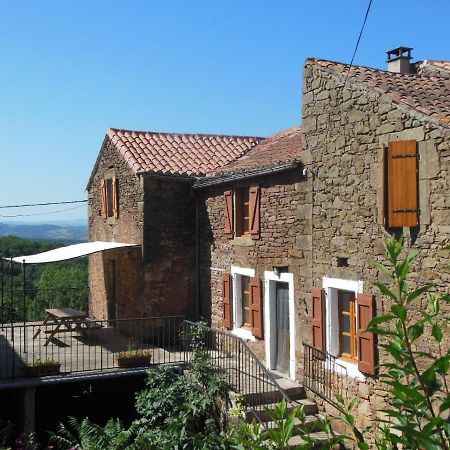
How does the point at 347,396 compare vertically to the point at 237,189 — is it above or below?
below

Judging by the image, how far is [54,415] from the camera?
11.9 meters

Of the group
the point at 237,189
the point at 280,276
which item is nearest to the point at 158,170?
the point at 237,189

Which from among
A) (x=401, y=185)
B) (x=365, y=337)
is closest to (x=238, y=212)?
(x=365, y=337)

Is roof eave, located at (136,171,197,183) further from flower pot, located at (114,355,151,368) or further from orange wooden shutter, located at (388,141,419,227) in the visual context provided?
orange wooden shutter, located at (388,141,419,227)

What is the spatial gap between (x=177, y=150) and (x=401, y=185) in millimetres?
9015

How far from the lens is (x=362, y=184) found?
921cm

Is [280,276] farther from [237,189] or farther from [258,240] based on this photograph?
[237,189]

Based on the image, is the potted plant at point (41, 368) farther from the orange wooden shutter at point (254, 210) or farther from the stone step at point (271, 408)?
the orange wooden shutter at point (254, 210)

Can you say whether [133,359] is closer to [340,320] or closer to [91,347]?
[91,347]

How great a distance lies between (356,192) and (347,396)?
330cm

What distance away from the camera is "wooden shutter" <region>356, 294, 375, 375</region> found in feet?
28.8

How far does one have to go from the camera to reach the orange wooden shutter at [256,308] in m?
12.1

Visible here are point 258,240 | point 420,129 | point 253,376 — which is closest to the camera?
point 420,129

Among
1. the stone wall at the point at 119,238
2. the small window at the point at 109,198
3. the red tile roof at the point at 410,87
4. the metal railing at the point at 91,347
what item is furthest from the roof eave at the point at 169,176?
the red tile roof at the point at 410,87
